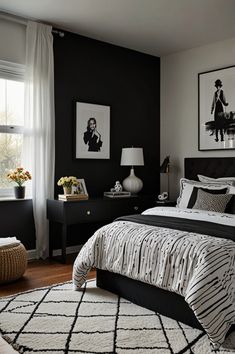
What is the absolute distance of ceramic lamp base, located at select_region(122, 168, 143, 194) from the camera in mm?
5254

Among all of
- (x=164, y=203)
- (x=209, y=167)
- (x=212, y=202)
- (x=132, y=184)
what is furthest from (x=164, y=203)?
(x=212, y=202)

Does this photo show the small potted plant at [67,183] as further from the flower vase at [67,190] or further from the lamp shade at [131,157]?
the lamp shade at [131,157]

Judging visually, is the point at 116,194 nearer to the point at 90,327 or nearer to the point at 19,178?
the point at 19,178

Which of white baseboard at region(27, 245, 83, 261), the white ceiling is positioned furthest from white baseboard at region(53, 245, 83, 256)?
the white ceiling

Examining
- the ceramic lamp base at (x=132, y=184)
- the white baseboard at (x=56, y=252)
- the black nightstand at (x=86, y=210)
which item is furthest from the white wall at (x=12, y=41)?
the white baseboard at (x=56, y=252)

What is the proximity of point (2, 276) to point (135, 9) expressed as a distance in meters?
2.99

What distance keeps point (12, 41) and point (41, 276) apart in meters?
2.59

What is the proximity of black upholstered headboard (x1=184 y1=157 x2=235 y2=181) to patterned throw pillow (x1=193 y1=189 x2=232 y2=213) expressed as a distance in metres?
0.87

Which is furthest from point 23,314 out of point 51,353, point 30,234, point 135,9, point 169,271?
point 135,9

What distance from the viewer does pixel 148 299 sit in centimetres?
298

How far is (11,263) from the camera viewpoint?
3641 mm

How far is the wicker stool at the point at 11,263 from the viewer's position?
361cm

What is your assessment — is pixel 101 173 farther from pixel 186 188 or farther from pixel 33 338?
pixel 33 338

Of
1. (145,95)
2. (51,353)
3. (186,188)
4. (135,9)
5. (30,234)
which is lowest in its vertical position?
(51,353)
